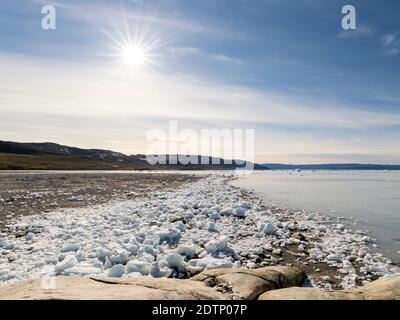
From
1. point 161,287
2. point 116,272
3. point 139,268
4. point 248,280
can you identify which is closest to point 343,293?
point 248,280

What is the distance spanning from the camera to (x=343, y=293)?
5602 mm

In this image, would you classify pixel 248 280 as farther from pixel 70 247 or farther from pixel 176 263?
pixel 70 247

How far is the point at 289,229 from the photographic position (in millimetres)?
14641

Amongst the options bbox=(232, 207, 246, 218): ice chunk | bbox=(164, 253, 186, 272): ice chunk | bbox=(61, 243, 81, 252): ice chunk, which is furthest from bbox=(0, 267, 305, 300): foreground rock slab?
bbox=(232, 207, 246, 218): ice chunk

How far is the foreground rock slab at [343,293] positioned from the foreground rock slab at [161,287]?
424mm

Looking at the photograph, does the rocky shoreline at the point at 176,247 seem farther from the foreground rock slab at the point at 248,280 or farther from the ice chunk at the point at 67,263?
the foreground rock slab at the point at 248,280

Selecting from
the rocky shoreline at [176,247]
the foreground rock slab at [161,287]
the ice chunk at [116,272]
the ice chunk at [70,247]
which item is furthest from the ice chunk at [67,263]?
the foreground rock slab at [161,287]

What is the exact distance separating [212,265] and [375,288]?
12.1 ft

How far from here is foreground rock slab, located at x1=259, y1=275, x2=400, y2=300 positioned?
5.32 meters

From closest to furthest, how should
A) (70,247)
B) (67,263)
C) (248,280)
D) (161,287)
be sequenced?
(161,287) < (248,280) < (67,263) < (70,247)

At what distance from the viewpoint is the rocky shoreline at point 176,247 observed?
825cm

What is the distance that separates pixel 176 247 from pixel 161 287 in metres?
5.58

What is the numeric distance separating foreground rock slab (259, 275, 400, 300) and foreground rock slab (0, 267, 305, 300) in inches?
16.7
